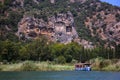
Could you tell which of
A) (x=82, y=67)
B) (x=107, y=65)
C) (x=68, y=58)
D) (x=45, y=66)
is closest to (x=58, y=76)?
(x=107, y=65)

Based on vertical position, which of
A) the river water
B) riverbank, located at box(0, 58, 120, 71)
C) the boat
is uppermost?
the river water

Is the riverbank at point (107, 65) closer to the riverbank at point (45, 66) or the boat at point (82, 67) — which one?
the riverbank at point (45, 66)

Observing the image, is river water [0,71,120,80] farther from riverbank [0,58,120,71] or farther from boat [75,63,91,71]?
boat [75,63,91,71]

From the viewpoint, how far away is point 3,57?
141m

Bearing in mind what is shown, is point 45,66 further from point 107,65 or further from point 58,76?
point 58,76

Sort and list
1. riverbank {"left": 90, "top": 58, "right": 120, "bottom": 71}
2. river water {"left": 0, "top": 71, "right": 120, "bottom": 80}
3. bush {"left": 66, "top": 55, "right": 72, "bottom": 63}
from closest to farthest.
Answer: river water {"left": 0, "top": 71, "right": 120, "bottom": 80}
riverbank {"left": 90, "top": 58, "right": 120, "bottom": 71}
bush {"left": 66, "top": 55, "right": 72, "bottom": 63}

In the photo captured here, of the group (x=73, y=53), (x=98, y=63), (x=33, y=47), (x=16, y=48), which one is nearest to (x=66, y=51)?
(x=73, y=53)

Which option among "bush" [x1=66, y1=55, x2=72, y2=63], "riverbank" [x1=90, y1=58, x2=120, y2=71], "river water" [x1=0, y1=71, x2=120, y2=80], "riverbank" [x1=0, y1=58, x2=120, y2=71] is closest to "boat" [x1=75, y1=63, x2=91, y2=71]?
"riverbank" [x1=0, y1=58, x2=120, y2=71]

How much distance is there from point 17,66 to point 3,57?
106 ft

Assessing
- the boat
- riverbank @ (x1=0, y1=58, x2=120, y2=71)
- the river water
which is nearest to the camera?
the river water

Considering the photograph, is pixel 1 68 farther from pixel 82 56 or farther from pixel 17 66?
pixel 82 56

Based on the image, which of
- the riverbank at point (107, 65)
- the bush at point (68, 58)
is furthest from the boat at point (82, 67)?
the bush at point (68, 58)

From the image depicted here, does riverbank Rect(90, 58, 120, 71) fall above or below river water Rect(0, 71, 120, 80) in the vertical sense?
below

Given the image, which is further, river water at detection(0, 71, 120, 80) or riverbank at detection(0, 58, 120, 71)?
riverbank at detection(0, 58, 120, 71)
